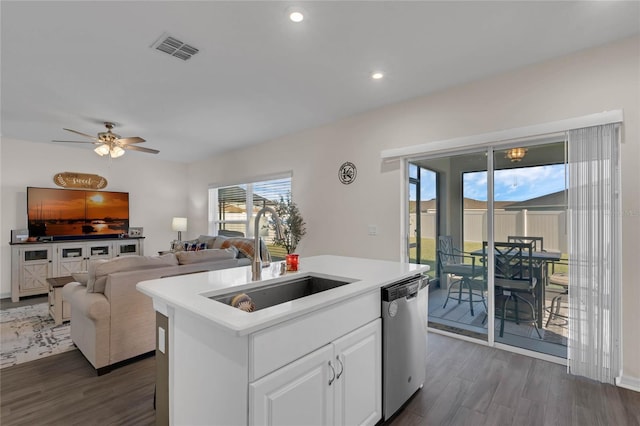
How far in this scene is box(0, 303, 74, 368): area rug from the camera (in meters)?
2.83

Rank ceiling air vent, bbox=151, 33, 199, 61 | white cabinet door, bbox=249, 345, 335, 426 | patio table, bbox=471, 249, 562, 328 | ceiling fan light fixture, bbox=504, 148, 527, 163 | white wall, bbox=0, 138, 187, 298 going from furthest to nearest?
1. white wall, bbox=0, 138, 187, 298
2. ceiling fan light fixture, bbox=504, 148, 527, 163
3. patio table, bbox=471, 249, 562, 328
4. ceiling air vent, bbox=151, 33, 199, 61
5. white cabinet door, bbox=249, 345, 335, 426

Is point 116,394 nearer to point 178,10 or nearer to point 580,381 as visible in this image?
point 178,10

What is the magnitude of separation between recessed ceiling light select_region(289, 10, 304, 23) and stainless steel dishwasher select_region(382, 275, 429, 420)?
195 centimetres

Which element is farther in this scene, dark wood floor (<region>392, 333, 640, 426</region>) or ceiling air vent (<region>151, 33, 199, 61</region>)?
ceiling air vent (<region>151, 33, 199, 61</region>)

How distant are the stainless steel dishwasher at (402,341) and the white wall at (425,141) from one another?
0.97 meters

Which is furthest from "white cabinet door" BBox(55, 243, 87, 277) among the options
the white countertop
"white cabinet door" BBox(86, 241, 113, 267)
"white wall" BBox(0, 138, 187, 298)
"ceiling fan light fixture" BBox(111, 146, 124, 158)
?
the white countertop

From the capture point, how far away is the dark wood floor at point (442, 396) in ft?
6.41

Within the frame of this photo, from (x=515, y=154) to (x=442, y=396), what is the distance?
2.35 metres

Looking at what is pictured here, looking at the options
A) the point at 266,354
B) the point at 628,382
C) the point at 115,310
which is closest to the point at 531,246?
the point at 628,382

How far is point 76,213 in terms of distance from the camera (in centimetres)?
554

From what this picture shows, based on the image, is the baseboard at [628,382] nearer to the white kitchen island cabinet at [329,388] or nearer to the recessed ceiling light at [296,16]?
the white kitchen island cabinet at [329,388]

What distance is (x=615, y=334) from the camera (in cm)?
236

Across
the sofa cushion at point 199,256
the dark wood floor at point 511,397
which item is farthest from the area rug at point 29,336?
the dark wood floor at point 511,397

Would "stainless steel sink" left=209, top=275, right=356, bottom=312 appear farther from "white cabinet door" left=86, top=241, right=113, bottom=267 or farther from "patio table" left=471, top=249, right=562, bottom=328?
"white cabinet door" left=86, top=241, right=113, bottom=267
